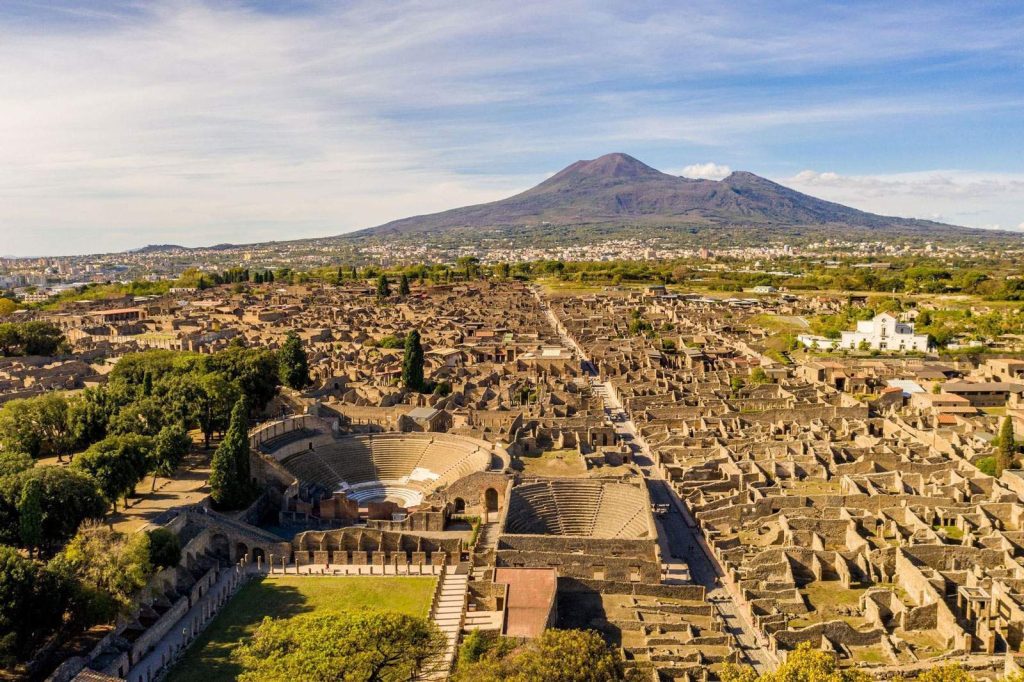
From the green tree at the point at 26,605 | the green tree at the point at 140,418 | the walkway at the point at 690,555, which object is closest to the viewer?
the green tree at the point at 26,605

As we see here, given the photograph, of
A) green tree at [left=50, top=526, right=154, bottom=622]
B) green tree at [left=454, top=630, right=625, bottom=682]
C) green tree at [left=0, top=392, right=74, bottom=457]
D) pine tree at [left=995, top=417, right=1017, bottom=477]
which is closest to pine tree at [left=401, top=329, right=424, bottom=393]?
green tree at [left=0, top=392, right=74, bottom=457]

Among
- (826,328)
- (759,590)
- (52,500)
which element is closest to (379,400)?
(52,500)

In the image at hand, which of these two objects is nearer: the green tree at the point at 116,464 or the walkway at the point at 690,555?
the walkway at the point at 690,555

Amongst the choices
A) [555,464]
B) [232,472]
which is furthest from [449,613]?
[555,464]

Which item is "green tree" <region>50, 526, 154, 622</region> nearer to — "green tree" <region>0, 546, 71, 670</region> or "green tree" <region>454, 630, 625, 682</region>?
"green tree" <region>0, 546, 71, 670</region>

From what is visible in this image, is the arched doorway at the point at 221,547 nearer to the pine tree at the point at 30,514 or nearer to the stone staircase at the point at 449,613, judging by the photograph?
the pine tree at the point at 30,514

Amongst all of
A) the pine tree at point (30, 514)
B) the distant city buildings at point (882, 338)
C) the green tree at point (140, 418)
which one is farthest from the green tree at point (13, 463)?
the distant city buildings at point (882, 338)

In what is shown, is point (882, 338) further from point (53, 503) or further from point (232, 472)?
point (53, 503)

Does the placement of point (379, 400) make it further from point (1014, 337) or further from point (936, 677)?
point (1014, 337)
